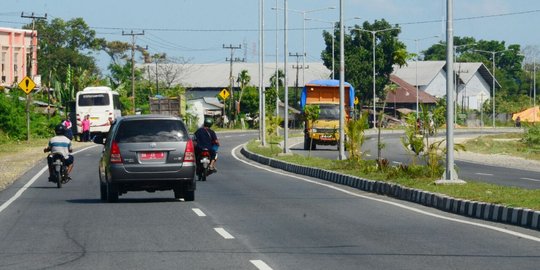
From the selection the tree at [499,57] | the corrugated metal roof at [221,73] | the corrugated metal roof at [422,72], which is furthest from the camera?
the tree at [499,57]

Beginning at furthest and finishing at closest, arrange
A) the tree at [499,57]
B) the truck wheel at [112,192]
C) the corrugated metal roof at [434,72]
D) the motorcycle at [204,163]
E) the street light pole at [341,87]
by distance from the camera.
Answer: the tree at [499,57]
the corrugated metal roof at [434,72]
the street light pole at [341,87]
the motorcycle at [204,163]
the truck wheel at [112,192]

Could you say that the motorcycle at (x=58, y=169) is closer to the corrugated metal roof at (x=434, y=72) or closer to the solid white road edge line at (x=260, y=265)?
the solid white road edge line at (x=260, y=265)

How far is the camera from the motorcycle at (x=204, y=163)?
33.0m

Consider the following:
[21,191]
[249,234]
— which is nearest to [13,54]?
[21,191]

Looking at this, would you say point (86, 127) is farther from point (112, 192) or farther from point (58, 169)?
point (112, 192)

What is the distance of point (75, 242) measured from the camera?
15656 millimetres

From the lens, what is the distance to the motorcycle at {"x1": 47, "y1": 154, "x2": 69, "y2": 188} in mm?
29859

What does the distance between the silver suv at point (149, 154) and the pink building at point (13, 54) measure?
80.7 metres

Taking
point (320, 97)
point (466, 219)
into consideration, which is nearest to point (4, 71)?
point (320, 97)

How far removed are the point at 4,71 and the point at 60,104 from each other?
31.6 ft

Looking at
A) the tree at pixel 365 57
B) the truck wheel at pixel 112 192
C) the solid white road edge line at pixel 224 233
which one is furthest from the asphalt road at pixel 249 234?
the tree at pixel 365 57

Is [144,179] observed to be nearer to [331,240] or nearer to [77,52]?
[331,240]

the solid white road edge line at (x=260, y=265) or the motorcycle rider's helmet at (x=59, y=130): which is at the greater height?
the motorcycle rider's helmet at (x=59, y=130)

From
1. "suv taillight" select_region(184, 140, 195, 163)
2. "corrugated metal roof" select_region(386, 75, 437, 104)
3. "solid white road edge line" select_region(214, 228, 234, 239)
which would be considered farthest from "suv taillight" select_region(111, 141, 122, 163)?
"corrugated metal roof" select_region(386, 75, 437, 104)
